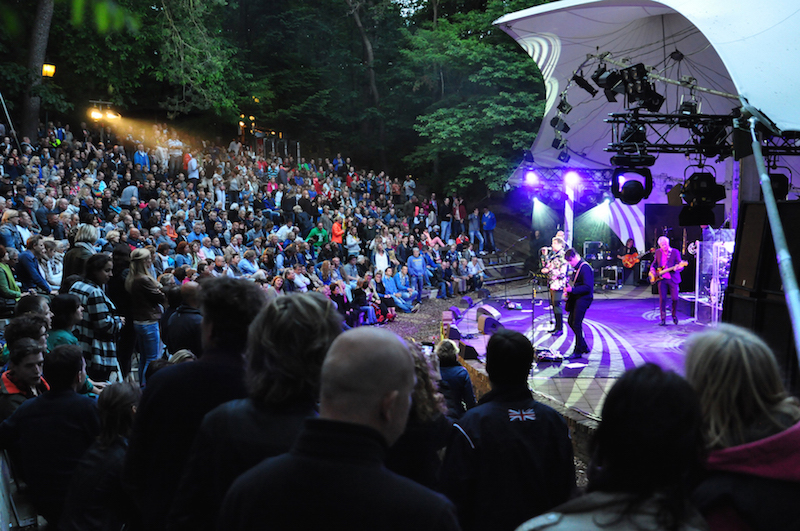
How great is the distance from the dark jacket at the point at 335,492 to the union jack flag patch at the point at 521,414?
1274 mm

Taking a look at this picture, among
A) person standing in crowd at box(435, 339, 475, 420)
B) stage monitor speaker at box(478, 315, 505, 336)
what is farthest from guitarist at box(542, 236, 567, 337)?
person standing in crowd at box(435, 339, 475, 420)

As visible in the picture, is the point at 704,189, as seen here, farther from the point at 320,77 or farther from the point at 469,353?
the point at 320,77

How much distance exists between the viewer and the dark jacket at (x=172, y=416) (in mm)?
2086

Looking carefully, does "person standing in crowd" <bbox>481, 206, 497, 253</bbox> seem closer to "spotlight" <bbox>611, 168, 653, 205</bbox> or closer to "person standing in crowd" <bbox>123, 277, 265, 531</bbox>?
"spotlight" <bbox>611, 168, 653, 205</bbox>

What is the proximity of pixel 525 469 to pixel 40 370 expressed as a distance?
2.79 metres

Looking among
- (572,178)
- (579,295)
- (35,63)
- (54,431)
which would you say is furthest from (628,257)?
(35,63)

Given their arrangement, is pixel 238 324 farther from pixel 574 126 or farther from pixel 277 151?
pixel 277 151

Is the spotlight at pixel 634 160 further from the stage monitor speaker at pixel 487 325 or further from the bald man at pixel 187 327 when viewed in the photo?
the bald man at pixel 187 327

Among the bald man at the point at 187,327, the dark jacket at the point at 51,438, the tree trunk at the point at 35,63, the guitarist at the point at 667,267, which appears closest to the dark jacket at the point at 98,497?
the dark jacket at the point at 51,438

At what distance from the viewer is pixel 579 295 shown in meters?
9.34

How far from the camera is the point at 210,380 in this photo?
2.10 metres

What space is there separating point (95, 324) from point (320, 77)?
27.6 metres

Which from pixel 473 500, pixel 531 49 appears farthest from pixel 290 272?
pixel 473 500

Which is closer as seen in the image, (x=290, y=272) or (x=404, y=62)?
(x=290, y=272)
